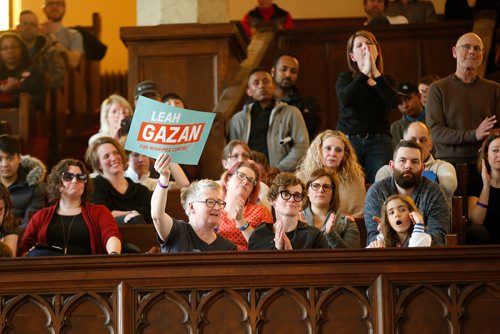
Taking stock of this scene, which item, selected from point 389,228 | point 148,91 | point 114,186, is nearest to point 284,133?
point 148,91

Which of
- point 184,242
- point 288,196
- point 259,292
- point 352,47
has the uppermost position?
point 352,47

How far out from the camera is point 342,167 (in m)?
9.05

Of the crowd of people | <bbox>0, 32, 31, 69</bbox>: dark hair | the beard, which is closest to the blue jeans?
the crowd of people

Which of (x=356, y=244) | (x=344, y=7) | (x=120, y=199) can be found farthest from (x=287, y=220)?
(x=344, y=7)

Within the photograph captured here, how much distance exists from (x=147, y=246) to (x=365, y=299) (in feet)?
6.53

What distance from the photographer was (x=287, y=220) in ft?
25.4

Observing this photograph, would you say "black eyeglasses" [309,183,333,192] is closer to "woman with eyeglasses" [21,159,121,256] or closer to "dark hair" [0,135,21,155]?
"woman with eyeglasses" [21,159,121,256]

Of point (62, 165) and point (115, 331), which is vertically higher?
point (62, 165)

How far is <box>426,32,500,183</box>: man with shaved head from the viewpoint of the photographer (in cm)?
974

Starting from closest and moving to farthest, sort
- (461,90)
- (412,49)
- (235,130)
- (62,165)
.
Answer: (62,165), (461,90), (235,130), (412,49)

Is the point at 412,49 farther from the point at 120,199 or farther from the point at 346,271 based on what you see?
the point at 346,271

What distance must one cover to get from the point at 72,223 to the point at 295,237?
138 centimetres

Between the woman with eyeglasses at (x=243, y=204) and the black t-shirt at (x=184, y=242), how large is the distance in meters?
0.54

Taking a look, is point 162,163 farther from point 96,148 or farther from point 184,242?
point 96,148
